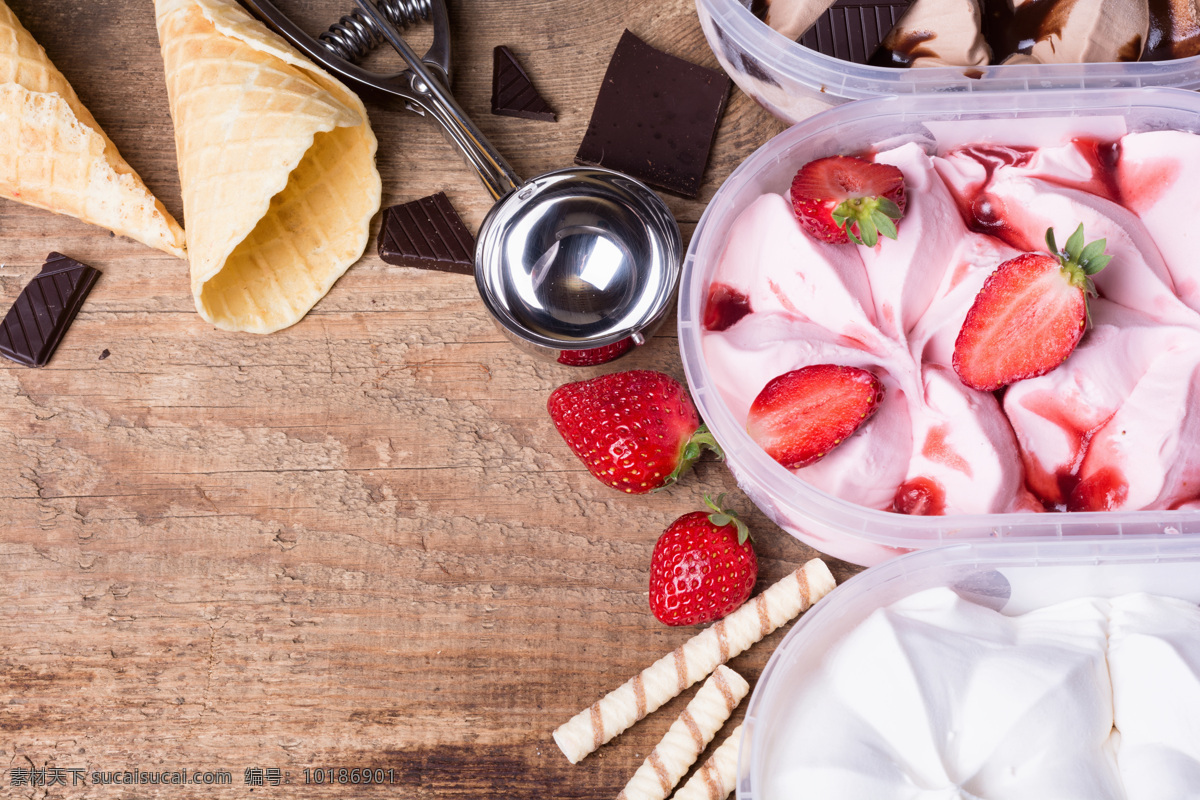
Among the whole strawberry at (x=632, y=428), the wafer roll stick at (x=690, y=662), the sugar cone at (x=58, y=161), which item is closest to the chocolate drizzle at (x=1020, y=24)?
the whole strawberry at (x=632, y=428)

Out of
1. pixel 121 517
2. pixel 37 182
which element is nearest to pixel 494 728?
pixel 121 517

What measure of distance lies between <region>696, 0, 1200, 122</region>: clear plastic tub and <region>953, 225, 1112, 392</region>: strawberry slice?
0.87 feet

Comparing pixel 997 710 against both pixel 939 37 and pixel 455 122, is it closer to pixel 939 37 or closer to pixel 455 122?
pixel 939 37

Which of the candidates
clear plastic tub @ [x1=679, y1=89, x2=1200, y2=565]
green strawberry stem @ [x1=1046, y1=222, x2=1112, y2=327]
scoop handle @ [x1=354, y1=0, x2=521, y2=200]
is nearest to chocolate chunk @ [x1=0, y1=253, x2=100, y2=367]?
scoop handle @ [x1=354, y1=0, x2=521, y2=200]

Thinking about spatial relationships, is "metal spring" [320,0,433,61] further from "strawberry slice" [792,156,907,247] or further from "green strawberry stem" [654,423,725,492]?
"green strawberry stem" [654,423,725,492]

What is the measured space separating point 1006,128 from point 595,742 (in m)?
0.99

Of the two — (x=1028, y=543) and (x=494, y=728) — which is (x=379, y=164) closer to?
(x=494, y=728)

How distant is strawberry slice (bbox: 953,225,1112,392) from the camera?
0.96 meters

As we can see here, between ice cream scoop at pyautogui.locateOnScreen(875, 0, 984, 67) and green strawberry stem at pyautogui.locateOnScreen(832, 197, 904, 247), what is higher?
ice cream scoop at pyautogui.locateOnScreen(875, 0, 984, 67)

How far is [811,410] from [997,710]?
39 cm

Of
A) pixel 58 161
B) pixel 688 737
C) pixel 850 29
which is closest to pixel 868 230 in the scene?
pixel 850 29

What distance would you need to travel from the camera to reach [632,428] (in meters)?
1.10

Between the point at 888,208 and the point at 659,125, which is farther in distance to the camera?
the point at 659,125

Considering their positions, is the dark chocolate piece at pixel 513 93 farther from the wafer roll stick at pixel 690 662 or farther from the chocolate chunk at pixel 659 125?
the wafer roll stick at pixel 690 662
